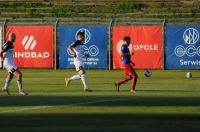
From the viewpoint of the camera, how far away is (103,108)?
1948 centimetres

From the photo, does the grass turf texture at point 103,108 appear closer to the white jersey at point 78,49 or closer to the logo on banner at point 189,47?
the white jersey at point 78,49

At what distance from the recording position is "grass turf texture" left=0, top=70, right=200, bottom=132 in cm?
1569

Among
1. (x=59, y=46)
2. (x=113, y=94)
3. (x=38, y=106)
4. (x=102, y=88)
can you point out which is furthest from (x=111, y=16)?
(x=38, y=106)

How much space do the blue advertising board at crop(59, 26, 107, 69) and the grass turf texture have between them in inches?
405

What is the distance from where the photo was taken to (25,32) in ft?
141

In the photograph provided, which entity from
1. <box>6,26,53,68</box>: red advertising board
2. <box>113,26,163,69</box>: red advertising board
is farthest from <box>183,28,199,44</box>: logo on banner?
<box>6,26,53,68</box>: red advertising board

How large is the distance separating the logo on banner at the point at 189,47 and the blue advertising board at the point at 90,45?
3780 mm

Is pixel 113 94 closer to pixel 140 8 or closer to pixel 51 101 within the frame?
pixel 51 101

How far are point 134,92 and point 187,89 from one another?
2.55 metres

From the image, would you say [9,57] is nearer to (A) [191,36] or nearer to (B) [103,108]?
(B) [103,108]
